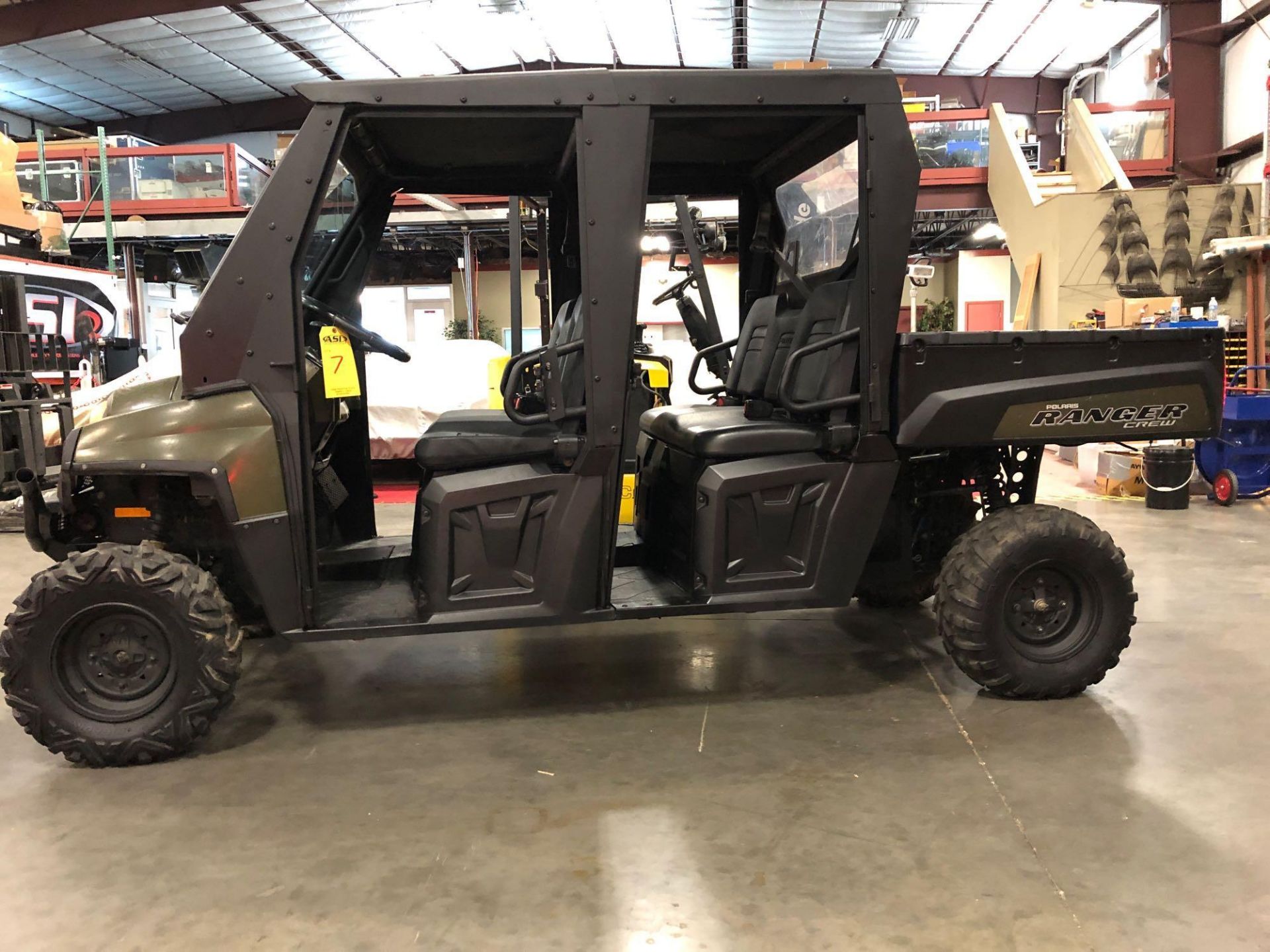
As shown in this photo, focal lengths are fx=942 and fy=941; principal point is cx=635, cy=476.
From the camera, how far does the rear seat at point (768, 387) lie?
121 inches

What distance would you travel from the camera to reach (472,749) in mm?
2834

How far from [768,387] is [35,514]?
2.51m

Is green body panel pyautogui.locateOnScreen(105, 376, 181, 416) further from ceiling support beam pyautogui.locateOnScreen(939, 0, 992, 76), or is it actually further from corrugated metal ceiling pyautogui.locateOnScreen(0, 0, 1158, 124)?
ceiling support beam pyautogui.locateOnScreen(939, 0, 992, 76)

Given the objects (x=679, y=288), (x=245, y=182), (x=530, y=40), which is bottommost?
(x=679, y=288)

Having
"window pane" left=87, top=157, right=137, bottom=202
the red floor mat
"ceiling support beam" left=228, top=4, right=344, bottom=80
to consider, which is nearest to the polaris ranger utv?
the red floor mat

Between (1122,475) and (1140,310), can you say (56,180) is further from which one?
(1122,475)

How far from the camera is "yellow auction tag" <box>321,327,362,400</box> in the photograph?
2.95m

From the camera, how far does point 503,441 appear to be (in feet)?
9.80

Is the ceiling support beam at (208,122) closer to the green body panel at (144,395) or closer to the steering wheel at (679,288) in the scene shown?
the steering wheel at (679,288)

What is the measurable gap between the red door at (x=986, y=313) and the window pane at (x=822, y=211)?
49.6 ft

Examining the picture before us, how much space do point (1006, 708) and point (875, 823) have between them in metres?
0.98

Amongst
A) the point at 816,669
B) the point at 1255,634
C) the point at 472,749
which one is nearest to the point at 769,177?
the point at 816,669

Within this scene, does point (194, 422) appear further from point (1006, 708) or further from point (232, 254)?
point (1006, 708)

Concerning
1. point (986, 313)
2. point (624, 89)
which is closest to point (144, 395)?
point (624, 89)
